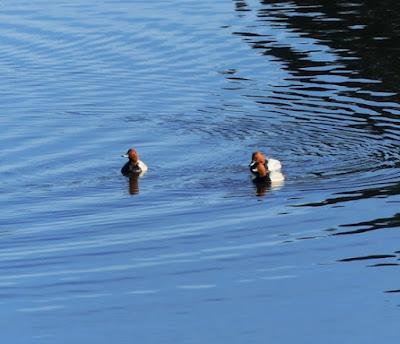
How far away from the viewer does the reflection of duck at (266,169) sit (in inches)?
950

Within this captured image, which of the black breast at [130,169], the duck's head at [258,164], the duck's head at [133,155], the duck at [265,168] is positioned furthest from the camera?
the duck's head at [133,155]

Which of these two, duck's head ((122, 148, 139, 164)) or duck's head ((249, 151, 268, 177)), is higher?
duck's head ((122, 148, 139, 164))

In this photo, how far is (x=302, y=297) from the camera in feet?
58.1

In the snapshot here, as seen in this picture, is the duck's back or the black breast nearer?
the duck's back

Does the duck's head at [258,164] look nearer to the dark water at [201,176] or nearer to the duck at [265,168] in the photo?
the duck at [265,168]

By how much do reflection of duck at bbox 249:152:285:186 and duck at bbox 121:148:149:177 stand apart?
2.04 m

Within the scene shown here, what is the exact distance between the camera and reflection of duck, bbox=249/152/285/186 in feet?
79.2

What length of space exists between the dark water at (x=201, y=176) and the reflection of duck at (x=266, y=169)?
0.21m

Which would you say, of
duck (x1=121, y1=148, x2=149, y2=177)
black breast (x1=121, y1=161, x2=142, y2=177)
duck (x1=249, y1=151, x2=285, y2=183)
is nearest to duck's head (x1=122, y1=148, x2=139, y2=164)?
duck (x1=121, y1=148, x2=149, y2=177)

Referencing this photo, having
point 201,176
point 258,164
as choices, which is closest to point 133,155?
point 201,176

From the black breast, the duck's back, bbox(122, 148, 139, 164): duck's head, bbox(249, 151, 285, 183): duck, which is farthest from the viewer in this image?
bbox(122, 148, 139, 164): duck's head

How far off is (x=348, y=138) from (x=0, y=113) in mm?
8173

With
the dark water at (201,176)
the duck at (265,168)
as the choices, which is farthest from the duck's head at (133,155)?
the duck at (265,168)

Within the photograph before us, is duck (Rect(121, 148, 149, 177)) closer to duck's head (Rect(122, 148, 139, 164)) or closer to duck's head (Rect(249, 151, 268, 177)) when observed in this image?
duck's head (Rect(122, 148, 139, 164))
